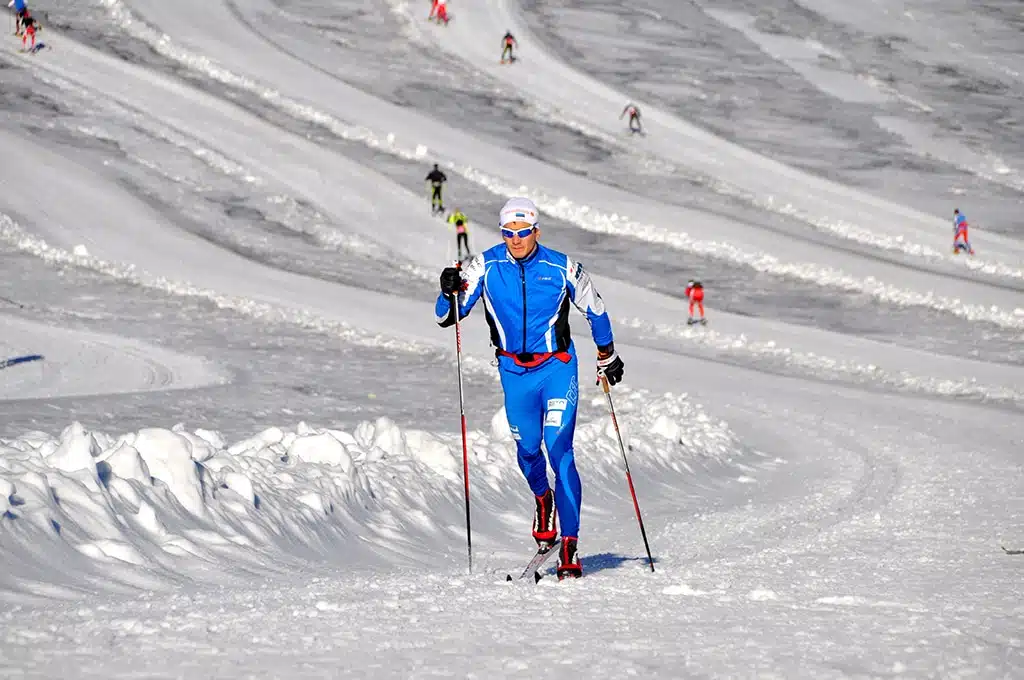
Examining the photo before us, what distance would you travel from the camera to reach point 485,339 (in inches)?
1041

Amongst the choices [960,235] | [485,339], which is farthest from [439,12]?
[485,339]

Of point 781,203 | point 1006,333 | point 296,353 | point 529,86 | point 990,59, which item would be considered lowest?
point 296,353

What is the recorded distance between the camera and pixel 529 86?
46.9m

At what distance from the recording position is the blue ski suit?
6.48 meters

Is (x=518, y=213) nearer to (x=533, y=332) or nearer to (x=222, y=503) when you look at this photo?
(x=533, y=332)

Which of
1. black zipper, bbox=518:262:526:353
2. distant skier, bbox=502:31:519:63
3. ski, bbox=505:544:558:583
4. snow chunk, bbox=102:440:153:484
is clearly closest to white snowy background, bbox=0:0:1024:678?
snow chunk, bbox=102:440:153:484

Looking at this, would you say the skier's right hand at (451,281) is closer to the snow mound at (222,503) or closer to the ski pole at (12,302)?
the snow mound at (222,503)

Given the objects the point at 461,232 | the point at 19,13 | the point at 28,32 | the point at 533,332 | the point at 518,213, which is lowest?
the point at 533,332

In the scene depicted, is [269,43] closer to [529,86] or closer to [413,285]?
[529,86]

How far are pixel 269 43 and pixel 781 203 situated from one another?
894 inches

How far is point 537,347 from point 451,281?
571mm

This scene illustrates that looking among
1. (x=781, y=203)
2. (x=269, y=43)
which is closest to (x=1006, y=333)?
(x=781, y=203)

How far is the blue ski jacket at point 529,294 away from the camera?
255 inches

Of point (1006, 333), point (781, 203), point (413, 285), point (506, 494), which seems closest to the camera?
point (506, 494)
